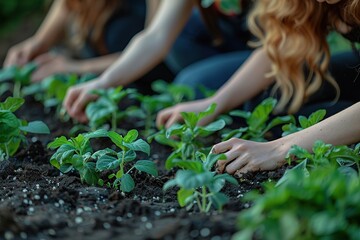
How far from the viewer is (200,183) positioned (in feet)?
4.80

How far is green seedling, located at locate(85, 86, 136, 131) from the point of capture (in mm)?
2410

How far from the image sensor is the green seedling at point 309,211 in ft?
3.90

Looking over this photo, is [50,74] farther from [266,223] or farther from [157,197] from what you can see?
[266,223]

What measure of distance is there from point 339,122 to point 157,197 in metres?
0.50

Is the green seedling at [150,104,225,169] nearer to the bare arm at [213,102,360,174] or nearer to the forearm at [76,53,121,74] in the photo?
the bare arm at [213,102,360,174]

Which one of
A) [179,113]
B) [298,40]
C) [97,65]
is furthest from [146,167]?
[97,65]

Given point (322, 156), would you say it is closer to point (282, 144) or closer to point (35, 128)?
point (282, 144)

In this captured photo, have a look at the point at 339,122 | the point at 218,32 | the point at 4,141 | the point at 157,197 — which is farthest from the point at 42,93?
the point at 339,122

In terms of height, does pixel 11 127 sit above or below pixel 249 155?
above

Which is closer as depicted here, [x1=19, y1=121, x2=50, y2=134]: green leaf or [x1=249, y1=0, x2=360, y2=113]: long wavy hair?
[x1=19, y1=121, x2=50, y2=134]: green leaf

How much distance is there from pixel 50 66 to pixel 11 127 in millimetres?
1598

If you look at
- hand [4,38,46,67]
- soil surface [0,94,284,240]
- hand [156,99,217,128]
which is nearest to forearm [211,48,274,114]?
hand [156,99,217,128]

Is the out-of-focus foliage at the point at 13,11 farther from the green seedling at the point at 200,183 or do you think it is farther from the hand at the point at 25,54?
the green seedling at the point at 200,183

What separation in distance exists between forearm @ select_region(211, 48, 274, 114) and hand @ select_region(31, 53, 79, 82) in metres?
1.25
